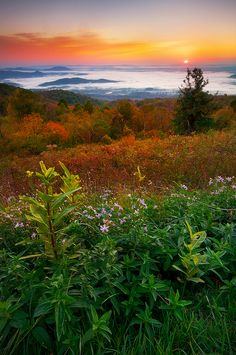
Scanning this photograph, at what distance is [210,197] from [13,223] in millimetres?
2086

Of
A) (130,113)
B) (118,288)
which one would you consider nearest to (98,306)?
(118,288)

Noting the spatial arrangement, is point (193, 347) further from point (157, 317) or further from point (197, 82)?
point (197, 82)

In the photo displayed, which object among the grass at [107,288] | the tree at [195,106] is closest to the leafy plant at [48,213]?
the grass at [107,288]

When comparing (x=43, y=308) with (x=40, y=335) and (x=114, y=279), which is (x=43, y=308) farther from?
(x=114, y=279)

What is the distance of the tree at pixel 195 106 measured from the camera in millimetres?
32188

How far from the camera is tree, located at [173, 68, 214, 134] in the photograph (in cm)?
3219

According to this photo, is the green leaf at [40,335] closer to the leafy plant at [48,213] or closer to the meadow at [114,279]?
the meadow at [114,279]

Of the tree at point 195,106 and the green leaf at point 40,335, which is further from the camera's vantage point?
the tree at point 195,106

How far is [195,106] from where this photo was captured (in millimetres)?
32188

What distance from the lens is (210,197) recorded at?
3.74 metres

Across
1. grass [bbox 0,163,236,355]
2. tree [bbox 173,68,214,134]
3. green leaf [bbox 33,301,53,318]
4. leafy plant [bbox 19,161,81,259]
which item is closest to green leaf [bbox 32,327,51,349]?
grass [bbox 0,163,236,355]

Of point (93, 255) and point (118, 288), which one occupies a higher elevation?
point (93, 255)

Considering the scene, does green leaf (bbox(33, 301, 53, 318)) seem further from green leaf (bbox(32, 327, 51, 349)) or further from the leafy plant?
the leafy plant

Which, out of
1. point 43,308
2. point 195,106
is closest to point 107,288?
point 43,308
